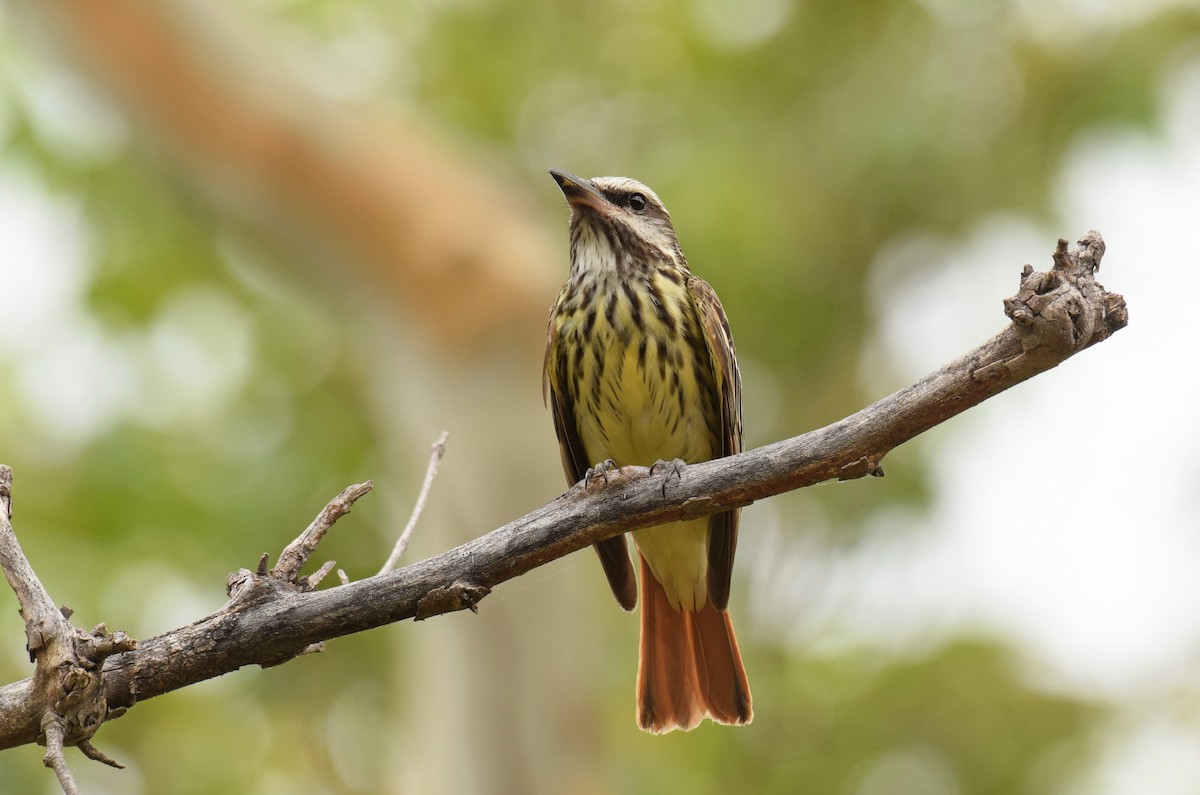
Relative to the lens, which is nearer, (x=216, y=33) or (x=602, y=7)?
(x=216, y=33)

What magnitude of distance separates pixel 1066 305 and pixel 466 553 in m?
1.22

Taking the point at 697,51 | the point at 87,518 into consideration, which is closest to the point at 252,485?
the point at 87,518

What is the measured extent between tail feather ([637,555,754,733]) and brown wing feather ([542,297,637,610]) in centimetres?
21

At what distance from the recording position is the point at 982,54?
8.05 metres

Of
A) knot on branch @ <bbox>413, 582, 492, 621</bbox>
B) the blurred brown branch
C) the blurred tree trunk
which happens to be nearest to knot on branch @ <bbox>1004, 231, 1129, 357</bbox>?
knot on branch @ <bbox>413, 582, 492, 621</bbox>

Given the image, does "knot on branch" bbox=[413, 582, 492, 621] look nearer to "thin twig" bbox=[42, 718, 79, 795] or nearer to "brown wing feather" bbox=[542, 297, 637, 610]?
"thin twig" bbox=[42, 718, 79, 795]

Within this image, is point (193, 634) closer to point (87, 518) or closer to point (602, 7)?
point (87, 518)

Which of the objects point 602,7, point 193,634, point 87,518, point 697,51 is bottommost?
point 193,634

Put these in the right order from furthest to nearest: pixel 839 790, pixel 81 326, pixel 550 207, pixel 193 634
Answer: pixel 550 207
pixel 81 326
pixel 839 790
pixel 193 634

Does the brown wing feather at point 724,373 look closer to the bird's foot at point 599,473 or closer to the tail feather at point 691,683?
the tail feather at point 691,683

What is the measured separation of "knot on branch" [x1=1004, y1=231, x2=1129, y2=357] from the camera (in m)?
2.54

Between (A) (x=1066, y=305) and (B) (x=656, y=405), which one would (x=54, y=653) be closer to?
(A) (x=1066, y=305)

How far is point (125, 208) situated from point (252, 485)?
2.43m

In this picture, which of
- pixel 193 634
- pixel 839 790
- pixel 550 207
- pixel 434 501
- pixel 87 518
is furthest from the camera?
pixel 550 207
